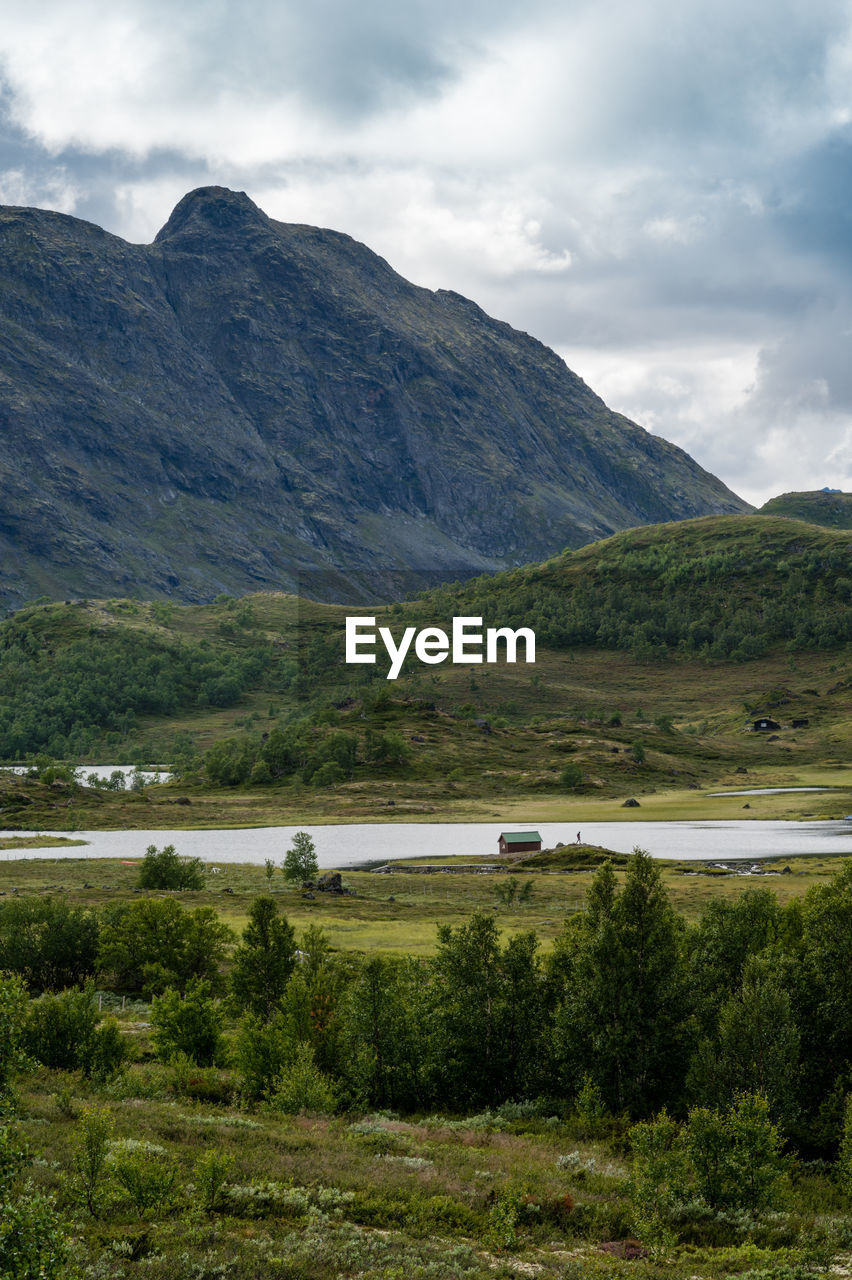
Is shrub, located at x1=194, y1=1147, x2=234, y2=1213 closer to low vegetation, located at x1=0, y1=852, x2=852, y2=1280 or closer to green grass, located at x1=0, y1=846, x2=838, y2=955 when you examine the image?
low vegetation, located at x1=0, y1=852, x2=852, y2=1280

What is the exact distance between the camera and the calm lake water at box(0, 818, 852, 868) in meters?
146

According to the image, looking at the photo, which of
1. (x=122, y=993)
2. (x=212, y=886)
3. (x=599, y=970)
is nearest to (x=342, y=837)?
(x=212, y=886)

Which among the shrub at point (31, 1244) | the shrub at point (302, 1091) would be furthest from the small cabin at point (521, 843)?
the shrub at point (31, 1244)

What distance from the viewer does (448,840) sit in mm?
167125

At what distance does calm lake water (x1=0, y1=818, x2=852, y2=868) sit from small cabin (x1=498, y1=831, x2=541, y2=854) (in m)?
5.13

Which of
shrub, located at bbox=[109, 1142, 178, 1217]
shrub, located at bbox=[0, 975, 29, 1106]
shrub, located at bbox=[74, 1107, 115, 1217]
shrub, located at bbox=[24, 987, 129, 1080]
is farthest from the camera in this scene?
shrub, located at bbox=[24, 987, 129, 1080]

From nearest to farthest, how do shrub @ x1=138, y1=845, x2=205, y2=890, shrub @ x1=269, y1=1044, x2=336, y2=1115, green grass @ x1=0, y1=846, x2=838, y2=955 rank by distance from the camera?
1. shrub @ x1=269, y1=1044, x2=336, y2=1115
2. green grass @ x1=0, y1=846, x2=838, y2=955
3. shrub @ x1=138, y1=845, x2=205, y2=890

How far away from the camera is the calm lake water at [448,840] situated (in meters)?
146

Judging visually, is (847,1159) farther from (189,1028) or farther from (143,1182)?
(189,1028)

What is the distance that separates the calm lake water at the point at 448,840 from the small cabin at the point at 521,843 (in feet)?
16.8

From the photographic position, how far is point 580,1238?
28.2 m

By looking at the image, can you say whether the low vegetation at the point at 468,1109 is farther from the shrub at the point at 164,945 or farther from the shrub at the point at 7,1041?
the shrub at the point at 164,945

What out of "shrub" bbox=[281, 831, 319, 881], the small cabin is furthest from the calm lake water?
"shrub" bbox=[281, 831, 319, 881]

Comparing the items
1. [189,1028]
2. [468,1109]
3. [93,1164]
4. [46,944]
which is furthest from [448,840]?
[93,1164]
